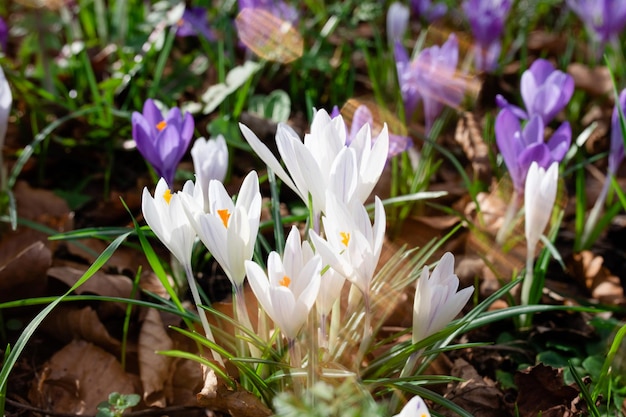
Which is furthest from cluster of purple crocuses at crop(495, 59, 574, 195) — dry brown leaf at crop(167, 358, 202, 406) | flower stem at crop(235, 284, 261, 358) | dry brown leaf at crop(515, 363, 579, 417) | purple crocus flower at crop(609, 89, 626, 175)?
dry brown leaf at crop(167, 358, 202, 406)

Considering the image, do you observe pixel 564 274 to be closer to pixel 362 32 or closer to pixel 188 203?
pixel 188 203

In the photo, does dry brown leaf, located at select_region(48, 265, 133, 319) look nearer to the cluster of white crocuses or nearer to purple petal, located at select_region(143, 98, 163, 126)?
purple petal, located at select_region(143, 98, 163, 126)

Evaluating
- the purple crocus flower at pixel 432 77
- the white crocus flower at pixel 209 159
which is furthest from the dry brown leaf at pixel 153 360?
the purple crocus flower at pixel 432 77

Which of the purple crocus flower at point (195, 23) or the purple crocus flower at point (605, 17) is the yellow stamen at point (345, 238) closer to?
the purple crocus flower at point (195, 23)

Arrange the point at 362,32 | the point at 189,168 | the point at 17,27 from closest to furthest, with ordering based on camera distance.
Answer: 1. the point at 189,168
2. the point at 17,27
3. the point at 362,32

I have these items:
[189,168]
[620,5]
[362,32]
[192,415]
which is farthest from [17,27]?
[620,5]

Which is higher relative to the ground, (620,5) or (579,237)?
(620,5)

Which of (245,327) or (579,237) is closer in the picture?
(245,327)
